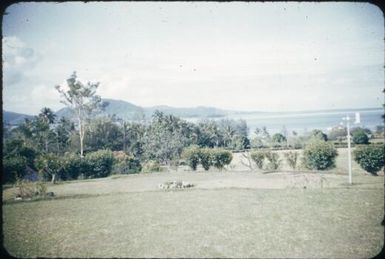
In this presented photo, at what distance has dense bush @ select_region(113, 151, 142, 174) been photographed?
2228 cm

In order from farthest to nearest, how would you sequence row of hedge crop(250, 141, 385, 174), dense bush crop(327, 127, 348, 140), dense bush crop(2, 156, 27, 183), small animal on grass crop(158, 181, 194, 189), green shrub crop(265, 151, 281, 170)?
dense bush crop(327, 127, 348, 140) → green shrub crop(265, 151, 281, 170) → dense bush crop(2, 156, 27, 183) → row of hedge crop(250, 141, 385, 174) → small animal on grass crop(158, 181, 194, 189)

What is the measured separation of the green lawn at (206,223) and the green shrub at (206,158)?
333 inches

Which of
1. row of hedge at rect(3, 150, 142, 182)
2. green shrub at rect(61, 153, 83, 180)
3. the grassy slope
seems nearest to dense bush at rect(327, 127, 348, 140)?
row of hedge at rect(3, 150, 142, 182)

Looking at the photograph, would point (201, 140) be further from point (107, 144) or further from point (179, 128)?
point (107, 144)

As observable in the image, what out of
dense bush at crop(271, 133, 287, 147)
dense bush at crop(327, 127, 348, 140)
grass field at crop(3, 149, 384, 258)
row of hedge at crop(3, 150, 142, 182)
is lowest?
grass field at crop(3, 149, 384, 258)

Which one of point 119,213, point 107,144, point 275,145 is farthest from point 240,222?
point 107,144

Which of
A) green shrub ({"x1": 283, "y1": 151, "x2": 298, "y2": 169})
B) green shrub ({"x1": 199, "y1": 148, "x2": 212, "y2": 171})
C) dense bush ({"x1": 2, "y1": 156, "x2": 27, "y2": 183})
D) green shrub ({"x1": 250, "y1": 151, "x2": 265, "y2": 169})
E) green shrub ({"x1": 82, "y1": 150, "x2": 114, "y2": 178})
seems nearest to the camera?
dense bush ({"x1": 2, "y1": 156, "x2": 27, "y2": 183})

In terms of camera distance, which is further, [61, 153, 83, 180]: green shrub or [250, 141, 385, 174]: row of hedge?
[61, 153, 83, 180]: green shrub

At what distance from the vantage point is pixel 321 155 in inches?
703

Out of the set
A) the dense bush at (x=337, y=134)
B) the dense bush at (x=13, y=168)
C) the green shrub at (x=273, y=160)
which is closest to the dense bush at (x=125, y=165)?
the dense bush at (x=13, y=168)

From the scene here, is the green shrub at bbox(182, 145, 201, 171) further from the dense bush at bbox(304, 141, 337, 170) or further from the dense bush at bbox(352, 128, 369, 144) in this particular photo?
the dense bush at bbox(352, 128, 369, 144)

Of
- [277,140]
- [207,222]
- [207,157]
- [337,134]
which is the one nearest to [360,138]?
[277,140]

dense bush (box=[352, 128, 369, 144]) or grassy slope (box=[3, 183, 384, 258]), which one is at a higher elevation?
dense bush (box=[352, 128, 369, 144])

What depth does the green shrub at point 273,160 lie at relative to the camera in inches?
789
